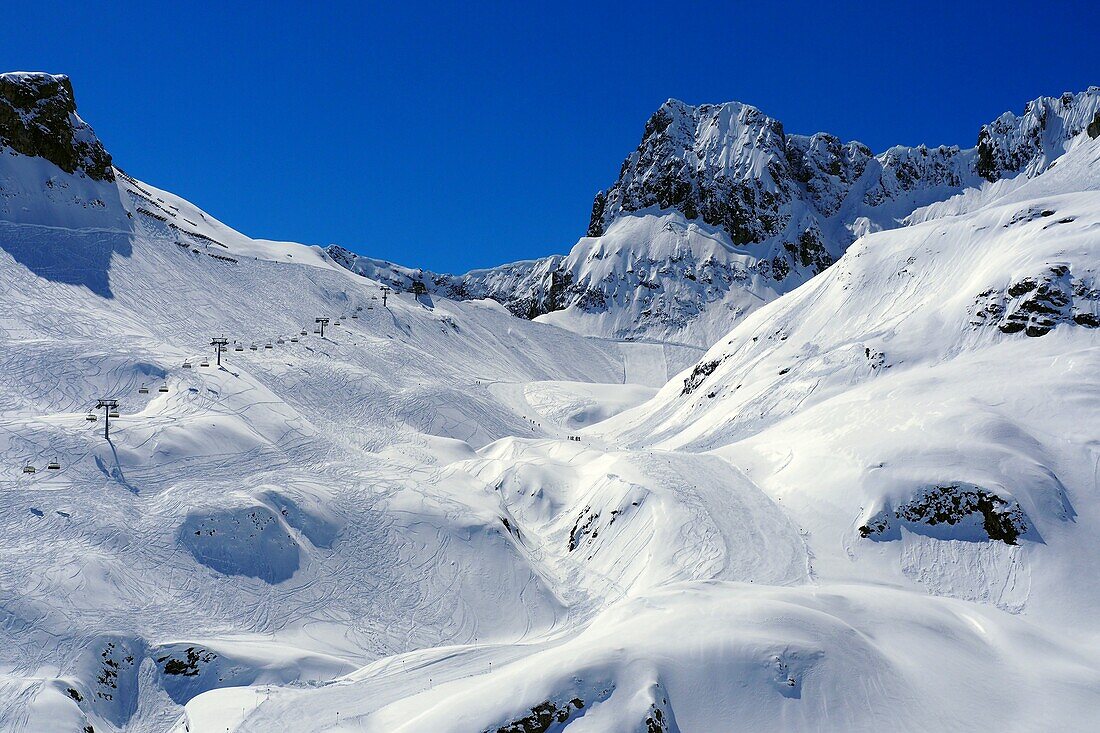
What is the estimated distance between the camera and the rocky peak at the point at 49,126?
88.6 m

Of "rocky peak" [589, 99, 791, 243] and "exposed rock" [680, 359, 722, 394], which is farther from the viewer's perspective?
"rocky peak" [589, 99, 791, 243]

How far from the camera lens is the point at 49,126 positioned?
3602 inches

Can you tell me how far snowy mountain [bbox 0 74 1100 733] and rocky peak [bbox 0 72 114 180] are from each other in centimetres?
1424

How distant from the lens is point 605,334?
157 m

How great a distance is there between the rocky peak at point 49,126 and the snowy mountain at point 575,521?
46.7 feet

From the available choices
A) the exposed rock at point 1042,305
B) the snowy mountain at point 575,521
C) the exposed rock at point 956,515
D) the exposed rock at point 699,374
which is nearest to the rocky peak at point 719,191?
the snowy mountain at point 575,521

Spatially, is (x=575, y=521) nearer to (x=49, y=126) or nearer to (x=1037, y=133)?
(x=49, y=126)

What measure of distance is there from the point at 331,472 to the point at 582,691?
2834cm

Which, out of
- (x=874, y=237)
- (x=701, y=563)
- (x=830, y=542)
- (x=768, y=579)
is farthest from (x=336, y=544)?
(x=874, y=237)

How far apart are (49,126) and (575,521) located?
7946 centimetres

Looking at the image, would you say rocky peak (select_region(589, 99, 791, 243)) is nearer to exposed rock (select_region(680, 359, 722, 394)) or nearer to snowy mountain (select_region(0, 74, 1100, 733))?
snowy mountain (select_region(0, 74, 1100, 733))

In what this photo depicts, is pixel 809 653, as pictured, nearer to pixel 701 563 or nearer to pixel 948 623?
pixel 948 623

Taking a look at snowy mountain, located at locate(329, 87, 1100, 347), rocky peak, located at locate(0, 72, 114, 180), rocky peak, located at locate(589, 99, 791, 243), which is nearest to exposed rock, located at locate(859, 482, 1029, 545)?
rocky peak, located at locate(0, 72, 114, 180)

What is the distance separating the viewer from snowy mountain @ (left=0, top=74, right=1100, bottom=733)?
26.6 meters
